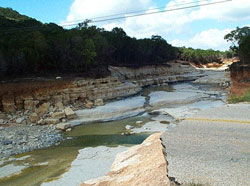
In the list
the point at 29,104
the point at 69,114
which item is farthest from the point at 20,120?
the point at 69,114

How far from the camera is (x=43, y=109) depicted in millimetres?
32219

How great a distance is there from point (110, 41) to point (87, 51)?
16.0m

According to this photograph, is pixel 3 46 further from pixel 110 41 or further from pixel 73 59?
pixel 110 41

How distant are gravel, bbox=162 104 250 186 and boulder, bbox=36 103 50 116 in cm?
2269

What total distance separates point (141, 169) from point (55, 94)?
28.5 m

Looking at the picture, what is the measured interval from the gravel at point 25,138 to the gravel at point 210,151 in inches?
504

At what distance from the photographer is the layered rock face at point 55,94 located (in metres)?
33.0

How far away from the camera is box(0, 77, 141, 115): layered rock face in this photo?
33.0 m

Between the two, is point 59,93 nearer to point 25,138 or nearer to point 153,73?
point 25,138

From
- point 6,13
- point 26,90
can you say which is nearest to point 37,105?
point 26,90

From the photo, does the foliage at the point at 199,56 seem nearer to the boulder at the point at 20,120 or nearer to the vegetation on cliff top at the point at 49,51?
the vegetation on cliff top at the point at 49,51

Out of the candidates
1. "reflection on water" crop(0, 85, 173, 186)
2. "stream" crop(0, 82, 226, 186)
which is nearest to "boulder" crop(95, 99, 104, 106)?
"stream" crop(0, 82, 226, 186)

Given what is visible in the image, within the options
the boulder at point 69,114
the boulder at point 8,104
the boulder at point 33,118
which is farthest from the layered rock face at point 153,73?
the boulder at point 33,118

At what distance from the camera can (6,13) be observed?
78.4m
